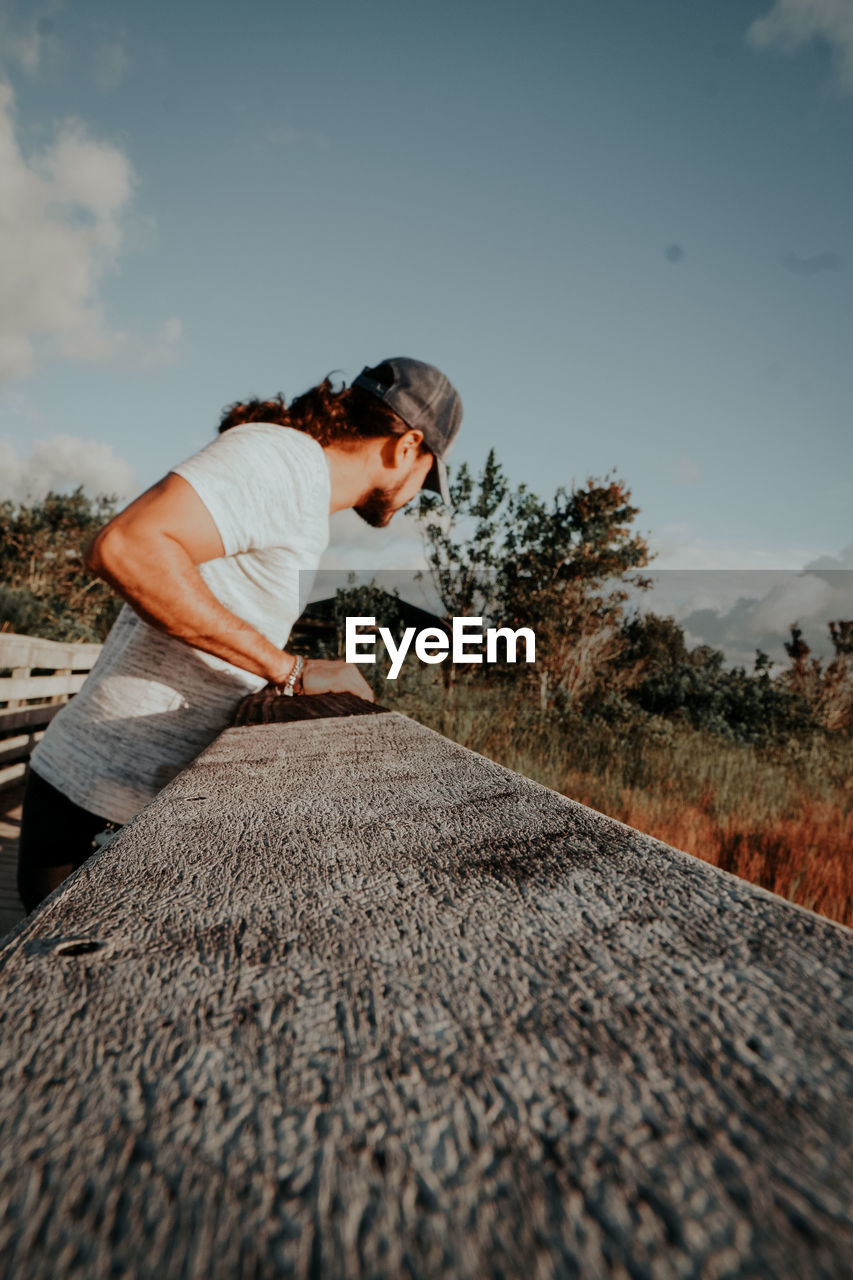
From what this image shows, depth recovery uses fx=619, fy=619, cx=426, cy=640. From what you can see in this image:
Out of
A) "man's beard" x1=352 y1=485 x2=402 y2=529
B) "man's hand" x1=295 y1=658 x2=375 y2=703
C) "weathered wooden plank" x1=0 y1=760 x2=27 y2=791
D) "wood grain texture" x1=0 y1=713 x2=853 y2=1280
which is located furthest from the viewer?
"weathered wooden plank" x1=0 y1=760 x2=27 y2=791

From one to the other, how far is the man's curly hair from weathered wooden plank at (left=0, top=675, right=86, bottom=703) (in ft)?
9.38

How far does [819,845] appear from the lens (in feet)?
14.2

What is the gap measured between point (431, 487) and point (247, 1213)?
2.69m

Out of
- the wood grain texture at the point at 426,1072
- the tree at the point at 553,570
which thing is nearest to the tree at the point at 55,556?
the tree at the point at 553,570

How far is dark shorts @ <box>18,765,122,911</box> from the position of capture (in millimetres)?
1716

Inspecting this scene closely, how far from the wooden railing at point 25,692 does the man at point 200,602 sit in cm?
301

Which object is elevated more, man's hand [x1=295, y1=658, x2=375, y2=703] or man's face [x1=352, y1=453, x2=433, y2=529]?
man's face [x1=352, y1=453, x2=433, y2=529]

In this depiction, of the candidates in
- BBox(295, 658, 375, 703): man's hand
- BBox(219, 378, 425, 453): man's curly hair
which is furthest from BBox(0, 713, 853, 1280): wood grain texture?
BBox(219, 378, 425, 453): man's curly hair

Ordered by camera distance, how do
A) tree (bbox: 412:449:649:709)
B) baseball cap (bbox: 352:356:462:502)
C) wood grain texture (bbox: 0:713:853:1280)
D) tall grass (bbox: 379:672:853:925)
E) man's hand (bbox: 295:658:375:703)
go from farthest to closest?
tree (bbox: 412:449:649:709) → tall grass (bbox: 379:672:853:925) → baseball cap (bbox: 352:356:462:502) → man's hand (bbox: 295:658:375:703) → wood grain texture (bbox: 0:713:853:1280)

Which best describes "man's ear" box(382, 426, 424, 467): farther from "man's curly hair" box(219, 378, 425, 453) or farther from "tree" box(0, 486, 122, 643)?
"tree" box(0, 486, 122, 643)

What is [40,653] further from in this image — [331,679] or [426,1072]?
[426,1072]

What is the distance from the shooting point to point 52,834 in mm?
1734

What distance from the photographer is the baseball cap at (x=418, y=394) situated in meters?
2.05

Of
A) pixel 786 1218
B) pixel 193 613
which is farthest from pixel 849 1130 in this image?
pixel 193 613
